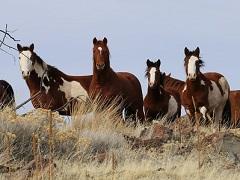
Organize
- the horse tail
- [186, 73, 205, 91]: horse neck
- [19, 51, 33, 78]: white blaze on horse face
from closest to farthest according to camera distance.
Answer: [19, 51, 33, 78]: white blaze on horse face < [186, 73, 205, 91]: horse neck < the horse tail

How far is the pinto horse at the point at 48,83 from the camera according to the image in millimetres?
14914

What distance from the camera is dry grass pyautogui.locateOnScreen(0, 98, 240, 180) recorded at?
6.57 metres

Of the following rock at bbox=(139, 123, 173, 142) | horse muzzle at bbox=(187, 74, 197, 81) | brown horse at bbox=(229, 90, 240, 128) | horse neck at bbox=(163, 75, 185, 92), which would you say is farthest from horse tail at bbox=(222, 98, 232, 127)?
rock at bbox=(139, 123, 173, 142)

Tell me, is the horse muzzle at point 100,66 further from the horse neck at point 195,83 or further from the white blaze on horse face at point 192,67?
the horse neck at point 195,83

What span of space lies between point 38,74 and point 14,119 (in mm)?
7487

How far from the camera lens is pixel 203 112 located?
1588 centimetres

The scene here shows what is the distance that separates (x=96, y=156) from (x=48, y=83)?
7.70 metres

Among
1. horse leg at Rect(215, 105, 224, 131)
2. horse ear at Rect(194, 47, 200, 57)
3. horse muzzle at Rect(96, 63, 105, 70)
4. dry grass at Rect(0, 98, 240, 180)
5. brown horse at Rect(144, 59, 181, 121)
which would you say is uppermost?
horse ear at Rect(194, 47, 200, 57)

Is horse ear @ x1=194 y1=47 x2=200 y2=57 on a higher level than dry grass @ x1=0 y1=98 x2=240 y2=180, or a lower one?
higher

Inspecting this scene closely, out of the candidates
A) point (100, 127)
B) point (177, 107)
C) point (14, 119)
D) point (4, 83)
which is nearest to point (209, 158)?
point (14, 119)

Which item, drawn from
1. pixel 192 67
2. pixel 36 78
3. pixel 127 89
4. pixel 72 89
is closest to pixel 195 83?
pixel 192 67

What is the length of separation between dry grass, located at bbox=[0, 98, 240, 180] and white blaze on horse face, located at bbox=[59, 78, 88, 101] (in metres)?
4.94

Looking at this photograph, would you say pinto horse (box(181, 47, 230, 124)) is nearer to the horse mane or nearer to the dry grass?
the horse mane

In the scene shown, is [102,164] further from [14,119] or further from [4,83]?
[4,83]
